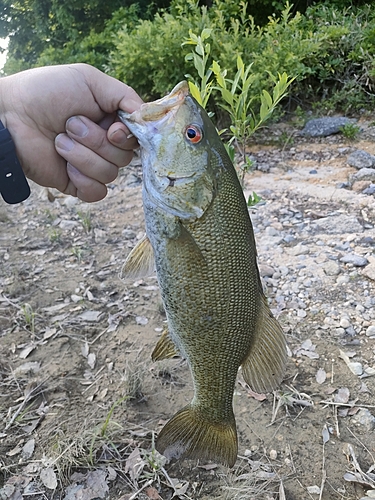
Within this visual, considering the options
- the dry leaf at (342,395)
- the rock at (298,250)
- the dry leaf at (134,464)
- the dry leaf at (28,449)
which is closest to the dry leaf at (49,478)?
the dry leaf at (28,449)

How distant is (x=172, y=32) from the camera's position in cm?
667

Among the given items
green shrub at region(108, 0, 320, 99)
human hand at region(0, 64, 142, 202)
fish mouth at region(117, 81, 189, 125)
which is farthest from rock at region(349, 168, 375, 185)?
fish mouth at region(117, 81, 189, 125)

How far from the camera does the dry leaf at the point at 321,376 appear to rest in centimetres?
276

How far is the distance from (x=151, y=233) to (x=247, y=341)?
22.3 inches

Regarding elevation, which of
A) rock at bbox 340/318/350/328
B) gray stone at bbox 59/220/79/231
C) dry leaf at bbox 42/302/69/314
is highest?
dry leaf at bbox 42/302/69/314

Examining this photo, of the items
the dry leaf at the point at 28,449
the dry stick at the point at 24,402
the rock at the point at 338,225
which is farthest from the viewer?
the rock at the point at 338,225

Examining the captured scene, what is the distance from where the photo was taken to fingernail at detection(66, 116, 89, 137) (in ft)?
6.67

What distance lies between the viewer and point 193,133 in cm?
161

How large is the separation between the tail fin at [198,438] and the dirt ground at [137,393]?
50cm

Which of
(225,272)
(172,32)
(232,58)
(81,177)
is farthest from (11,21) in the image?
(225,272)

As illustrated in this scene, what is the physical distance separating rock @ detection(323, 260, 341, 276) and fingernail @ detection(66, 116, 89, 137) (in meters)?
2.38

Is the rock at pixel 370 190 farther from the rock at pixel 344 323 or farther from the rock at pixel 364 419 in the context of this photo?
the rock at pixel 364 419

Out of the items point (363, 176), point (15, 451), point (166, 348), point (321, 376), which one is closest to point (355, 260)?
point (321, 376)

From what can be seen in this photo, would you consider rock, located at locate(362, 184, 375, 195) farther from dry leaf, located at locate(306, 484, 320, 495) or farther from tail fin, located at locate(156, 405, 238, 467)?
tail fin, located at locate(156, 405, 238, 467)
